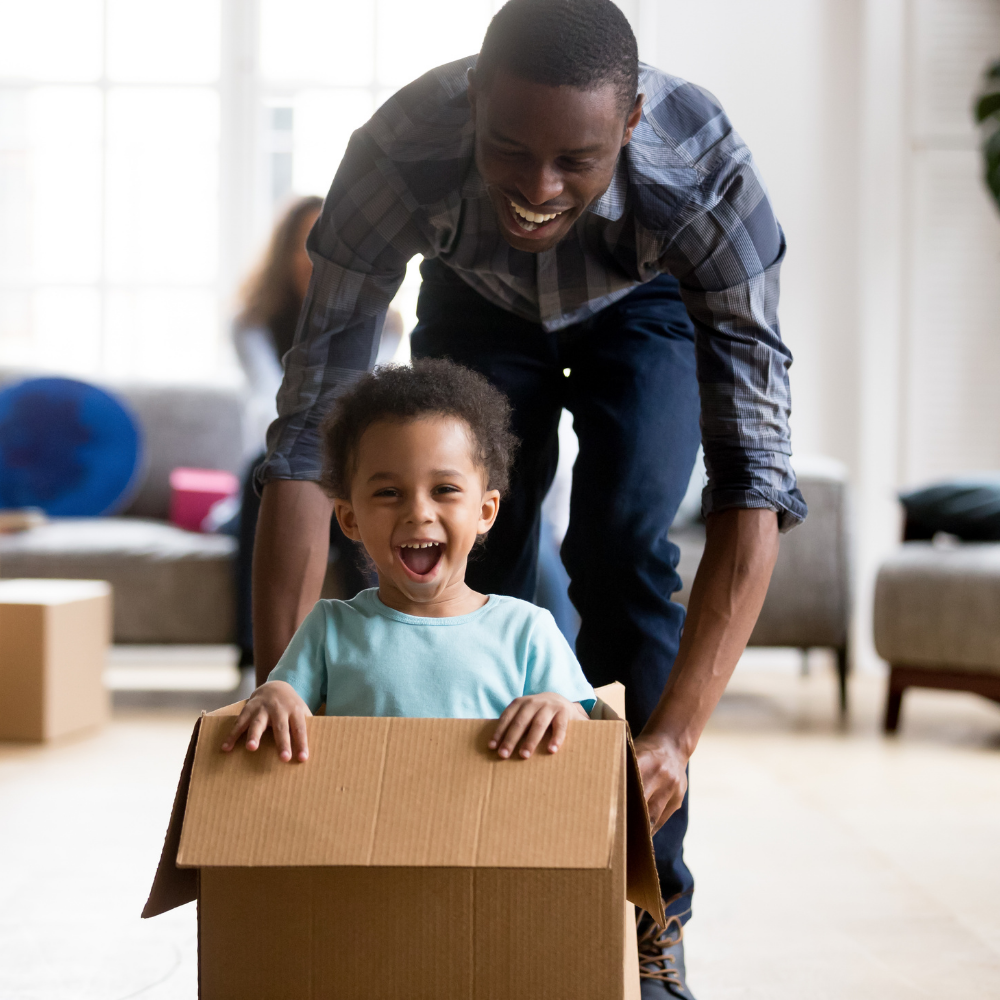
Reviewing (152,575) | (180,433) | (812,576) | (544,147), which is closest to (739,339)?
(544,147)

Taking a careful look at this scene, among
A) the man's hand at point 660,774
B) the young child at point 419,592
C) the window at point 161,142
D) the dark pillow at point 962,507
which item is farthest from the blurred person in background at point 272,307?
the man's hand at point 660,774

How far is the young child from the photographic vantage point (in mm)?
1020

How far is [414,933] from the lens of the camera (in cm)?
81

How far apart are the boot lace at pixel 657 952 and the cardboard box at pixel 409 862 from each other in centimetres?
38

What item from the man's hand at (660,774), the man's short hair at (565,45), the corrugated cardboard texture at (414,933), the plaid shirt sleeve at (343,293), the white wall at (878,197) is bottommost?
the corrugated cardboard texture at (414,933)

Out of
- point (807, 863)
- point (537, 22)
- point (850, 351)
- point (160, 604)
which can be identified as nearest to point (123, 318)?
point (160, 604)

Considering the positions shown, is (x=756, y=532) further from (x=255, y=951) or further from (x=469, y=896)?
(x=255, y=951)

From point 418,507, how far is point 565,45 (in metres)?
0.40

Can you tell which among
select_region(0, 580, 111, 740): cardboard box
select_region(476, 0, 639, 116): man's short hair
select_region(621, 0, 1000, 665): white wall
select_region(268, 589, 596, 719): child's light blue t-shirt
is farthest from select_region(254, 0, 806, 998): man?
select_region(621, 0, 1000, 665): white wall

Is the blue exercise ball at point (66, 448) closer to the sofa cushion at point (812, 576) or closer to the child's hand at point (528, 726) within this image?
the sofa cushion at point (812, 576)

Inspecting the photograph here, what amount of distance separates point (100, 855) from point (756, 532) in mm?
1129

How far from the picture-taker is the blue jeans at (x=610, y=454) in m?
1.26

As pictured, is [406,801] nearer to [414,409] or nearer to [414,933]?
[414,933]

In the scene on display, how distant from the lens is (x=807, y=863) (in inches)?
Result: 68.1
